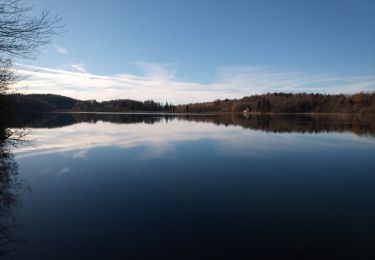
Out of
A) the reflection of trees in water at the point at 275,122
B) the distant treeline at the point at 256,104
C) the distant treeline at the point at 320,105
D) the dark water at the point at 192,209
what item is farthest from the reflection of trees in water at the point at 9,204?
the distant treeline at the point at 320,105

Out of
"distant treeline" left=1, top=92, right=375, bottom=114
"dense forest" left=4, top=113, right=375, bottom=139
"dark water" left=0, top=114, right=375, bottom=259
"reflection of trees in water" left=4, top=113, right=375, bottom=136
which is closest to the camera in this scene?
"dark water" left=0, top=114, right=375, bottom=259

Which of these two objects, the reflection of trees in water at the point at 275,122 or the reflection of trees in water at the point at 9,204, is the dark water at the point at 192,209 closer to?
the reflection of trees in water at the point at 9,204

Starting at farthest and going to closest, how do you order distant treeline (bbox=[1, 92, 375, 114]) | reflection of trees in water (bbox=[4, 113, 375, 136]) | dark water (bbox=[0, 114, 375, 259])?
1. distant treeline (bbox=[1, 92, 375, 114])
2. reflection of trees in water (bbox=[4, 113, 375, 136])
3. dark water (bbox=[0, 114, 375, 259])

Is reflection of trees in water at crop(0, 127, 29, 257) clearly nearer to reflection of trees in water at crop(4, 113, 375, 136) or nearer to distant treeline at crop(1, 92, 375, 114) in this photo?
distant treeline at crop(1, 92, 375, 114)

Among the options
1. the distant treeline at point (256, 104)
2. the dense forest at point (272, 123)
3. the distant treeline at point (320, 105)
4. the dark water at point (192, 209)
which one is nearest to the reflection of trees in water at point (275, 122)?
the dense forest at point (272, 123)

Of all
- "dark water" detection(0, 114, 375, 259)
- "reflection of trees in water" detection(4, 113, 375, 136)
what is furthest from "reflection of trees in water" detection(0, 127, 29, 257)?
"reflection of trees in water" detection(4, 113, 375, 136)

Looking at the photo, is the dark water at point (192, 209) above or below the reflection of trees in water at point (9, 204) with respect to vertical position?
below

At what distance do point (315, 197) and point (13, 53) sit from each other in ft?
25.6

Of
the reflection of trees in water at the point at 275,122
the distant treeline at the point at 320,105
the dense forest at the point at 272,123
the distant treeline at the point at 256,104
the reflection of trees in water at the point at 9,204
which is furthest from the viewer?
the distant treeline at the point at 320,105

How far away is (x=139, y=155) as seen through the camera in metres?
15.9

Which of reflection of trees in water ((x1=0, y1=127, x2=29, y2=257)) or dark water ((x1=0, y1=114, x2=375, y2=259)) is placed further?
reflection of trees in water ((x1=0, y1=127, x2=29, y2=257))

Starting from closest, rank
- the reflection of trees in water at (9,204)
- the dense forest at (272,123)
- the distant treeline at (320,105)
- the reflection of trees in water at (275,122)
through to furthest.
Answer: the reflection of trees in water at (9,204), the dense forest at (272,123), the reflection of trees in water at (275,122), the distant treeline at (320,105)

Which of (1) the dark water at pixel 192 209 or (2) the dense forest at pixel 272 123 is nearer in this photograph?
(1) the dark water at pixel 192 209

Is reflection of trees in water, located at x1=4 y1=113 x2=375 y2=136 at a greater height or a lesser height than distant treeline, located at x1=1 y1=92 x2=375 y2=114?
lesser
